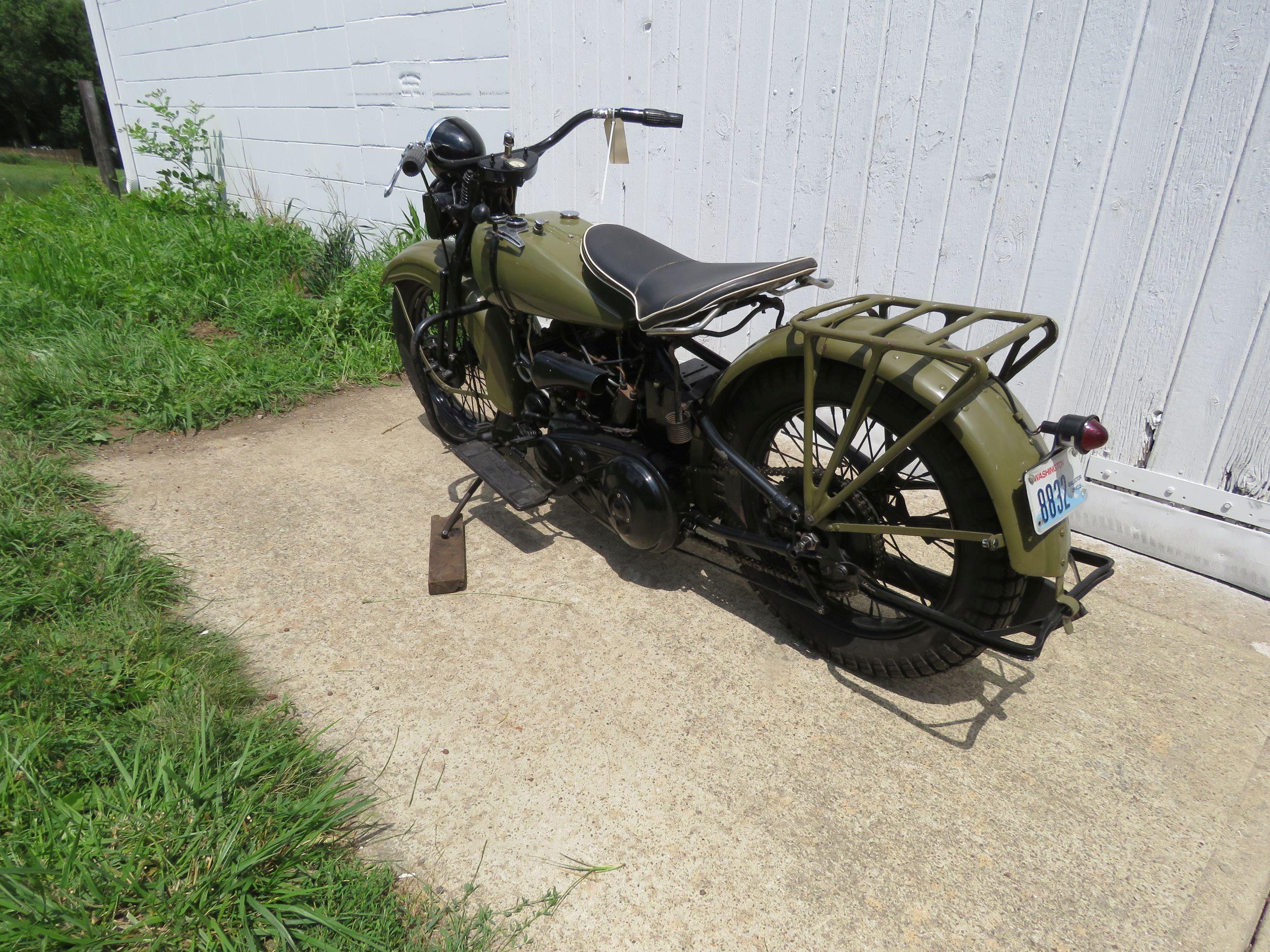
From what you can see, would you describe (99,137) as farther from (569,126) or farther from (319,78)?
(569,126)

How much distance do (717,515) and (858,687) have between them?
63 cm

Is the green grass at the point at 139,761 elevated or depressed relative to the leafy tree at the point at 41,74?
depressed

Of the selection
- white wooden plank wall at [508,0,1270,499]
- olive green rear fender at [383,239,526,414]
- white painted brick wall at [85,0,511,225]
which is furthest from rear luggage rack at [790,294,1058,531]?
white painted brick wall at [85,0,511,225]

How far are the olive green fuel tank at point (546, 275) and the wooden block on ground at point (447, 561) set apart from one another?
0.83 m

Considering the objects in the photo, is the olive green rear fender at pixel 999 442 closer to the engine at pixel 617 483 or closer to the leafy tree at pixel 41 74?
the engine at pixel 617 483

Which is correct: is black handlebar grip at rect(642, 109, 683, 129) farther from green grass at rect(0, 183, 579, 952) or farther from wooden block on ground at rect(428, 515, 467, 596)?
green grass at rect(0, 183, 579, 952)

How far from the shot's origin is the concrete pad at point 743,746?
1585 millimetres

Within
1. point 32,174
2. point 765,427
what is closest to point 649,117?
point 765,427

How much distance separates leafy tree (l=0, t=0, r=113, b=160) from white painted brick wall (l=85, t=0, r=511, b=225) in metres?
28.5

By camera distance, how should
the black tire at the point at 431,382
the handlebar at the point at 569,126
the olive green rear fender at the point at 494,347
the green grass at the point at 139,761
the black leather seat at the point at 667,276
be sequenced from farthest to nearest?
the black tire at the point at 431,382 < the olive green rear fender at the point at 494,347 < the handlebar at the point at 569,126 < the black leather seat at the point at 667,276 < the green grass at the point at 139,761

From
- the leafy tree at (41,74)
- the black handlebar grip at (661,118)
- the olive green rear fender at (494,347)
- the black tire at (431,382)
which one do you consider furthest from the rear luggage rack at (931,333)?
the leafy tree at (41,74)

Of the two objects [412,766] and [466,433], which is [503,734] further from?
[466,433]

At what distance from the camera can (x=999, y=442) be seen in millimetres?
1699

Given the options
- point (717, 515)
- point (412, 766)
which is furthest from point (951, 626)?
point (412, 766)
